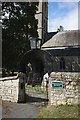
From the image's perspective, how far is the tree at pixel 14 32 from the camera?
27.3 metres

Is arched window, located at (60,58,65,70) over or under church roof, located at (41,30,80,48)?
under

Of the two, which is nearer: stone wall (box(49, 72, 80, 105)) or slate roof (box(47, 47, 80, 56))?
stone wall (box(49, 72, 80, 105))

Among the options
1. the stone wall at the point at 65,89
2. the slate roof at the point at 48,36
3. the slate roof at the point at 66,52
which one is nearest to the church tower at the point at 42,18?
the slate roof at the point at 48,36

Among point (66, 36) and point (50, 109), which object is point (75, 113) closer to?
point (50, 109)

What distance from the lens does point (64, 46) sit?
148ft

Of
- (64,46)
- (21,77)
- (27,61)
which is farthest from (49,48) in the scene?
(21,77)

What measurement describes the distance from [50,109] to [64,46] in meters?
33.1

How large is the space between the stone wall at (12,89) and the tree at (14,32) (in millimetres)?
11502

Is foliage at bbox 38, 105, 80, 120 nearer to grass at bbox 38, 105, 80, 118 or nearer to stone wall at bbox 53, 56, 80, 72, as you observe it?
grass at bbox 38, 105, 80, 118

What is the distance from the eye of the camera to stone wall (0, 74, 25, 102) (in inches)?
611

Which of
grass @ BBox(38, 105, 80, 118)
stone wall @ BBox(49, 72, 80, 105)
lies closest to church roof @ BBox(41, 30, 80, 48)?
stone wall @ BBox(49, 72, 80, 105)

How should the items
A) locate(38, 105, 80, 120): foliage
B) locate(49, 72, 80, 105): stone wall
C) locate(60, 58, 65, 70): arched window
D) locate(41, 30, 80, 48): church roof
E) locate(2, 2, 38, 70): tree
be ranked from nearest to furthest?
locate(38, 105, 80, 120): foliage < locate(49, 72, 80, 105): stone wall < locate(2, 2, 38, 70): tree < locate(60, 58, 65, 70): arched window < locate(41, 30, 80, 48): church roof

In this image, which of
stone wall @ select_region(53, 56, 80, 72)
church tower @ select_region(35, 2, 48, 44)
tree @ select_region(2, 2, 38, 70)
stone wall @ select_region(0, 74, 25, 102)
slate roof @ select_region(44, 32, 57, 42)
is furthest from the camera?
church tower @ select_region(35, 2, 48, 44)

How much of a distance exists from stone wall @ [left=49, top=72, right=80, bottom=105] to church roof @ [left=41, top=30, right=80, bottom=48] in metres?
31.6
